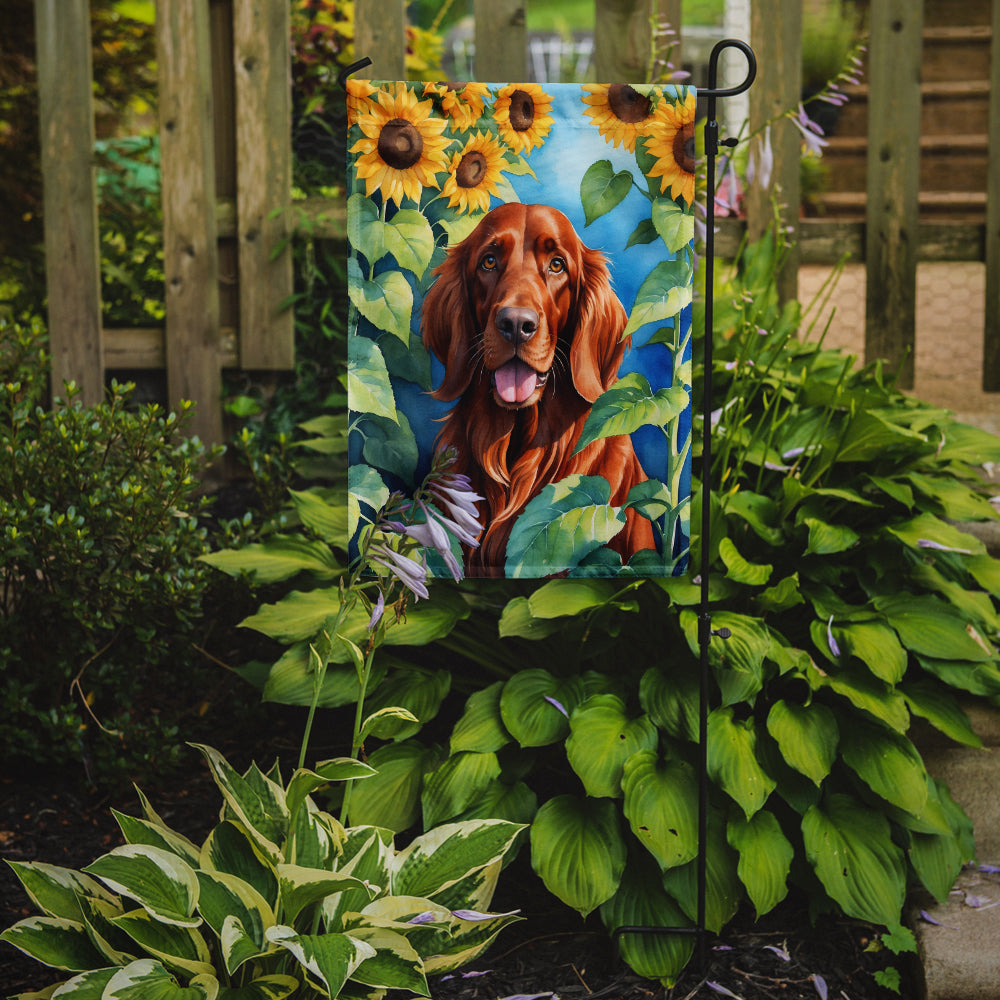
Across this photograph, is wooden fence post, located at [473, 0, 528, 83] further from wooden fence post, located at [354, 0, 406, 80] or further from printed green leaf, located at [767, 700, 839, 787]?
printed green leaf, located at [767, 700, 839, 787]

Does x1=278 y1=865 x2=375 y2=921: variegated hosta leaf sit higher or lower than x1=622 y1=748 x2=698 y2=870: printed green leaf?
higher

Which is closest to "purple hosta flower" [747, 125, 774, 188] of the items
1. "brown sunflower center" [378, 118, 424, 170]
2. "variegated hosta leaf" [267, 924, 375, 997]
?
"brown sunflower center" [378, 118, 424, 170]

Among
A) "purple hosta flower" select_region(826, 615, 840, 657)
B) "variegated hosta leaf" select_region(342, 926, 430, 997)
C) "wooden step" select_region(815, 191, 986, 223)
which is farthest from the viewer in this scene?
"wooden step" select_region(815, 191, 986, 223)

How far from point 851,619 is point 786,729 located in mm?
299

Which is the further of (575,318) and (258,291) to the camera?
(258,291)

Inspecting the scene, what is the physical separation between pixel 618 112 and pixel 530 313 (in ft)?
1.28

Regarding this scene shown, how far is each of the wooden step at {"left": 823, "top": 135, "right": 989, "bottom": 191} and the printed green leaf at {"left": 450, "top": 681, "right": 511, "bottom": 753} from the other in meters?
5.12

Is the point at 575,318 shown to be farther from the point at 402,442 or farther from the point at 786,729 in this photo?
the point at 786,729

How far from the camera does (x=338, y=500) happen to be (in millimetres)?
2582

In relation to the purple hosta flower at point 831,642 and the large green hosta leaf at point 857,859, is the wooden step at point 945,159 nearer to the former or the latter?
the purple hosta flower at point 831,642

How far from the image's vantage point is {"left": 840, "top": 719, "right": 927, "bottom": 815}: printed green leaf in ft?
6.10

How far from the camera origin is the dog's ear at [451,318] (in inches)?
70.7

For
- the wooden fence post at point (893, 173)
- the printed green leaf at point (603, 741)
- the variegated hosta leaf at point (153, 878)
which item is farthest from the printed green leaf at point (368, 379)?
the wooden fence post at point (893, 173)

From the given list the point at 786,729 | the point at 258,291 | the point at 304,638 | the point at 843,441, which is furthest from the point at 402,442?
the point at 258,291
